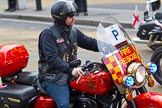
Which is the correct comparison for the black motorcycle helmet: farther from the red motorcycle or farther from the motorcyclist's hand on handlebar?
the motorcyclist's hand on handlebar

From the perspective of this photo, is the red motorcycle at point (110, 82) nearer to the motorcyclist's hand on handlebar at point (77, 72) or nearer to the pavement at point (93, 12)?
the motorcyclist's hand on handlebar at point (77, 72)

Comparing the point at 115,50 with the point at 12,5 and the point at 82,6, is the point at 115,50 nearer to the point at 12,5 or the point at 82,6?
the point at 82,6

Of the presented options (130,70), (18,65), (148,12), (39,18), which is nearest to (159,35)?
(148,12)

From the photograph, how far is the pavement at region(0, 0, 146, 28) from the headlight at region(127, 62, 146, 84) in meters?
9.79

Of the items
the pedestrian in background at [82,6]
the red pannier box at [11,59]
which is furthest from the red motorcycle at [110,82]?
the pedestrian in background at [82,6]

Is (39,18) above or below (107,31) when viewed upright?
below

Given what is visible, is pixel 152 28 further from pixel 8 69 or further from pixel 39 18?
pixel 39 18

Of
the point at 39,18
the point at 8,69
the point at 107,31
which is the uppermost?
the point at 107,31

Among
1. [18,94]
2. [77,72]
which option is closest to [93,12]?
[18,94]

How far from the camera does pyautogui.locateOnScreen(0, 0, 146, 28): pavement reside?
15.1 meters

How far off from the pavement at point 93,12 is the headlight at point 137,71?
9795 millimetres

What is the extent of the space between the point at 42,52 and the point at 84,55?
522 cm

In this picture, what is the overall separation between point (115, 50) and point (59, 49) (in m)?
0.66

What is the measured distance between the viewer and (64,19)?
452 cm
